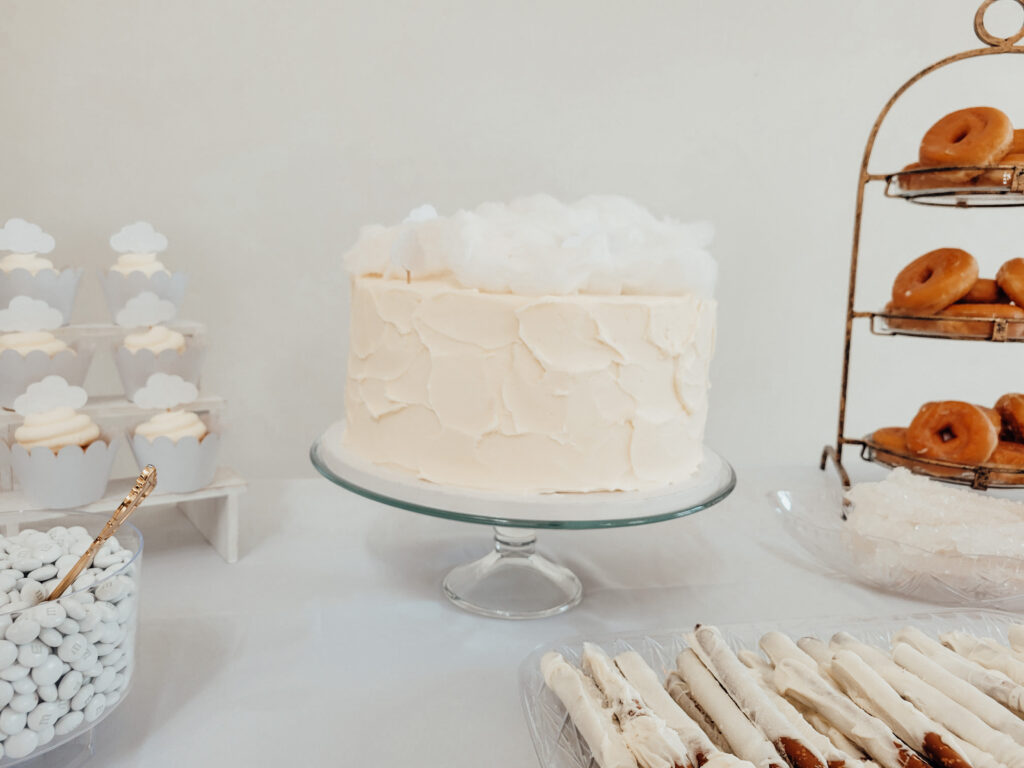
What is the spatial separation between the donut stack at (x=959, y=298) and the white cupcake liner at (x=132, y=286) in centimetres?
118

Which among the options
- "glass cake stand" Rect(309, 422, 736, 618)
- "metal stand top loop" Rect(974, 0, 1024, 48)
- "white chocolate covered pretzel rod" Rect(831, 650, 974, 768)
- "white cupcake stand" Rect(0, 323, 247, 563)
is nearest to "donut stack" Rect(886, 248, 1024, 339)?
"metal stand top loop" Rect(974, 0, 1024, 48)

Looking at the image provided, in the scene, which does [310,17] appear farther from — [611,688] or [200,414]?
[611,688]

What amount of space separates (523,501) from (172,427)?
0.54 metres

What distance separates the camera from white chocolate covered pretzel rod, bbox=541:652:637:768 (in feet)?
2.15

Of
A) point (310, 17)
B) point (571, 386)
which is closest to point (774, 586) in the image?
point (571, 386)

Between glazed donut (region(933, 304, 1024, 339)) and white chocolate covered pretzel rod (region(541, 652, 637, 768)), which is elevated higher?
glazed donut (region(933, 304, 1024, 339))

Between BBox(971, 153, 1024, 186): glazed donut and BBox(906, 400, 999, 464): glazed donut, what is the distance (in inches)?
14.2

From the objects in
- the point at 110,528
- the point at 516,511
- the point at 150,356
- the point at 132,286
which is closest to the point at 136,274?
the point at 132,286

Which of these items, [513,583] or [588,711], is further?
[513,583]

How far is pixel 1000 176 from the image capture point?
132 cm

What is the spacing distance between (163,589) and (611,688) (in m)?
0.65

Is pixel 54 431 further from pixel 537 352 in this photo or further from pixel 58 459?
pixel 537 352

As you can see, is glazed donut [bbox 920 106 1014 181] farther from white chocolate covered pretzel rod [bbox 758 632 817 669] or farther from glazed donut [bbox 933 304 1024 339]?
white chocolate covered pretzel rod [bbox 758 632 817 669]

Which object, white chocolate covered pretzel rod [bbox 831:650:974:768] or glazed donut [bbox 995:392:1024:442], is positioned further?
glazed donut [bbox 995:392:1024:442]
